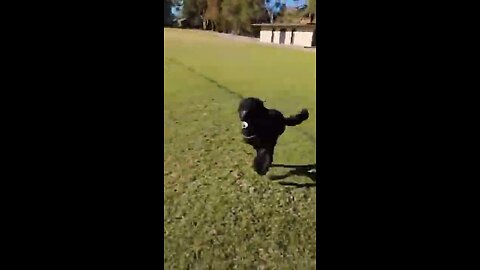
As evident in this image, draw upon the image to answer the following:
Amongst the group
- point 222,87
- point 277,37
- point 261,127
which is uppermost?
point 277,37

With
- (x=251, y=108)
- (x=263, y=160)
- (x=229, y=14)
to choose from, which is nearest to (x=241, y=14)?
(x=229, y=14)

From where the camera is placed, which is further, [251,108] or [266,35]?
[266,35]

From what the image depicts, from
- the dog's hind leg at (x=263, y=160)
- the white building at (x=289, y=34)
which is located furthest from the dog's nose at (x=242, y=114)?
the white building at (x=289, y=34)

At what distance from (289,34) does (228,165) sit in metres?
0.45

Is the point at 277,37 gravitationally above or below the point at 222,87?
above

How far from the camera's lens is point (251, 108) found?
1.44m

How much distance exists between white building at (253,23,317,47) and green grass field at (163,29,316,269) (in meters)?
0.04

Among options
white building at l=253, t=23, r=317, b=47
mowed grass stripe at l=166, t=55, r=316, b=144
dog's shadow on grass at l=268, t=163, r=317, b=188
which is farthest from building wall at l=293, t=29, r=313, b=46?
dog's shadow on grass at l=268, t=163, r=317, b=188

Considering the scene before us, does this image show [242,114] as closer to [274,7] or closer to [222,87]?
[222,87]

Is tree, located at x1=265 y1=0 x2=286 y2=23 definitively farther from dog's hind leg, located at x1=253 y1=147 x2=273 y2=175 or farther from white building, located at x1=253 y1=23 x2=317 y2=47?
dog's hind leg, located at x1=253 y1=147 x2=273 y2=175

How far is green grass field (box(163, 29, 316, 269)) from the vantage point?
4.55 feet

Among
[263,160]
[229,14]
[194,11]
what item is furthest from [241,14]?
[263,160]
